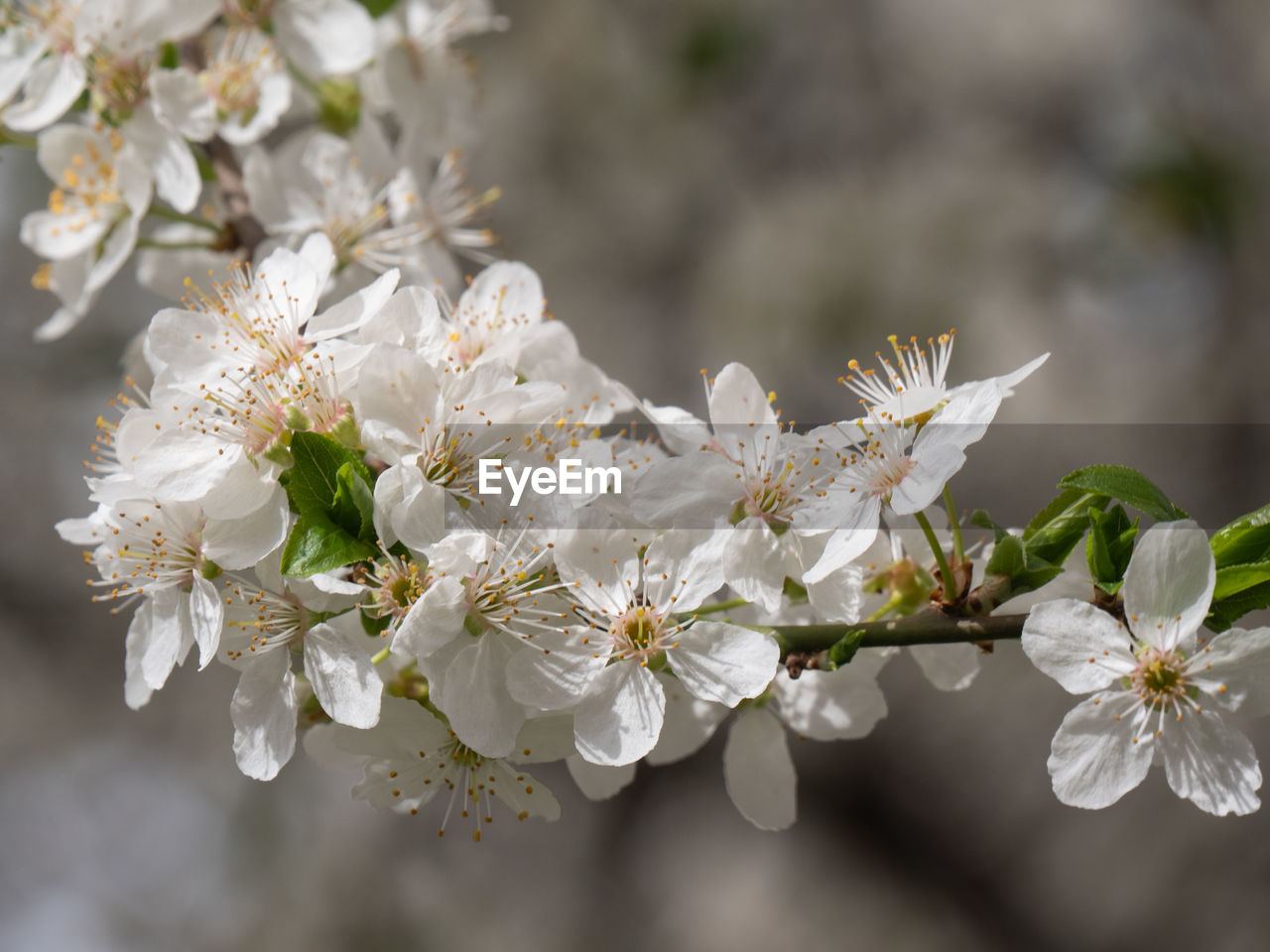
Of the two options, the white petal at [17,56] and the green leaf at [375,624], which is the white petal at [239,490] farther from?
→ the white petal at [17,56]

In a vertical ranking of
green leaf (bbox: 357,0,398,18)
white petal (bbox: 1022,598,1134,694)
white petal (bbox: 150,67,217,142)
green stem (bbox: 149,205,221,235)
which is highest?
green leaf (bbox: 357,0,398,18)

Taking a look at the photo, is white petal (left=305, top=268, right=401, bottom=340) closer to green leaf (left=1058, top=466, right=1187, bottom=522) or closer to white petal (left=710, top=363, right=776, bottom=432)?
white petal (left=710, top=363, right=776, bottom=432)

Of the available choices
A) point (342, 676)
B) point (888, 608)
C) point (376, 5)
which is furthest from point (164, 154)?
point (888, 608)

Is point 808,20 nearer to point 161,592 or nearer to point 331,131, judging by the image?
point 331,131

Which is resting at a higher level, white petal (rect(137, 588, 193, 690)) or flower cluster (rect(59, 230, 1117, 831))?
flower cluster (rect(59, 230, 1117, 831))

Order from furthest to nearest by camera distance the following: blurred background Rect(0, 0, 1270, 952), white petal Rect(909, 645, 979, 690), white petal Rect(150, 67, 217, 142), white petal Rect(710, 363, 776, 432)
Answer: blurred background Rect(0, 0, 1270, 952) < white petal Rect(150, 67, 217, 142) < white petal Rect(909, 645, 979, 690) < white petal Rect(710, 363, 776, 432)

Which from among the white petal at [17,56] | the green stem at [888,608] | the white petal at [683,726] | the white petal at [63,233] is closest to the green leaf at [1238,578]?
the green stem at [888,608]

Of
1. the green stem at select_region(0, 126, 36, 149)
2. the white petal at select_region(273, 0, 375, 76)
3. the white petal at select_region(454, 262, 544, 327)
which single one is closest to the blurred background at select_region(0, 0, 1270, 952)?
the green stem at select_region(0, 126, 36, 149)
